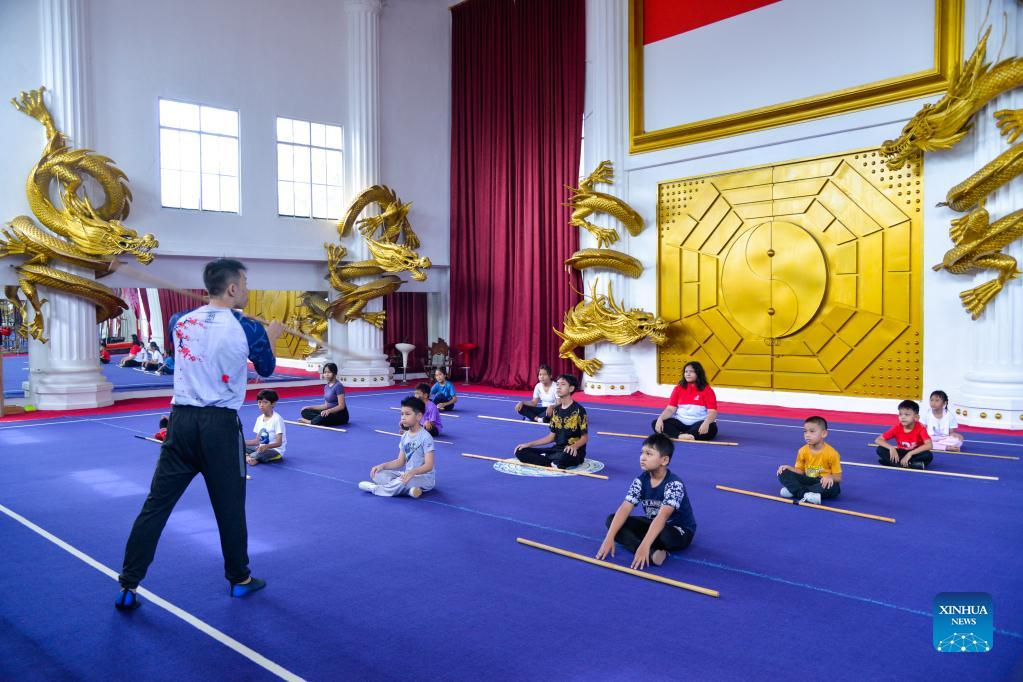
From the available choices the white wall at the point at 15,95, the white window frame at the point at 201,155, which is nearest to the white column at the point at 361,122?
the white window frame at the point at 201,155

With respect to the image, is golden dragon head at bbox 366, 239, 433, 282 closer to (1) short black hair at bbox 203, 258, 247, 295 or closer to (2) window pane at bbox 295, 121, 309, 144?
(2) window pane at bbox 295, 121, 309, 144

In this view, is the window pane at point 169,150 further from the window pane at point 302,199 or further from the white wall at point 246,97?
the window pane at point 302,199

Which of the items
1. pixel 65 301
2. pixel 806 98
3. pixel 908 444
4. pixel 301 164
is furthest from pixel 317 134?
pixel 908 444

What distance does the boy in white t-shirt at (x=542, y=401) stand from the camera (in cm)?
920

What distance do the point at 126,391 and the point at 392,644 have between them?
10.6m

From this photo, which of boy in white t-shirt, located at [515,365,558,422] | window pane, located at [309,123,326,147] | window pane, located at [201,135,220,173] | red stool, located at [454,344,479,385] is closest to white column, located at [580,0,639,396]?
red stool, located at [454,344,479,385]

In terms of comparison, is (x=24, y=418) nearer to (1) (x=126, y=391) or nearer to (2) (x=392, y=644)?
(1) (x=126, y=391)

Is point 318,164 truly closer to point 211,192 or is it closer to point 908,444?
point 211,192

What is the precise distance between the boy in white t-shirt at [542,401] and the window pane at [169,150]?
7.05 m

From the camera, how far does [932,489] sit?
5.72 m

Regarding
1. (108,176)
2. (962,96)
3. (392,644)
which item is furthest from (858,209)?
(108,176)

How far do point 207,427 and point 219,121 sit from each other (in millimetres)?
10614

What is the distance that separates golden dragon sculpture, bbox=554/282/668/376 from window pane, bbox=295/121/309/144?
5.56m

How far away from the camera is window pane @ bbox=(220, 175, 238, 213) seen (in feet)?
41.8
